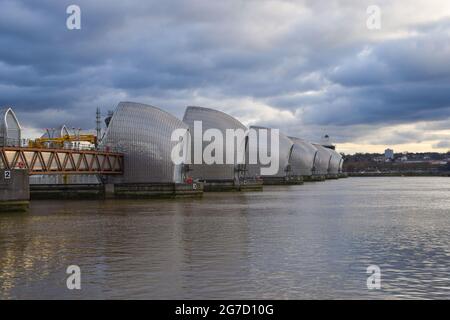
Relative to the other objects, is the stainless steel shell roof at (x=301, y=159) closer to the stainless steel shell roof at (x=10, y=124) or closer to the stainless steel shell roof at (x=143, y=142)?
the stainless steel shell roof at (x=10, y=124)

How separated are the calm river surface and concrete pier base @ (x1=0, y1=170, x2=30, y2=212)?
739cm

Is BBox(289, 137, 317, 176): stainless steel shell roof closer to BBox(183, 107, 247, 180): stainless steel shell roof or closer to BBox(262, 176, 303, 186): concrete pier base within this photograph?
BBox(262, 176, 303, 186): concrete pier base

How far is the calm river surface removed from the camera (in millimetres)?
16844

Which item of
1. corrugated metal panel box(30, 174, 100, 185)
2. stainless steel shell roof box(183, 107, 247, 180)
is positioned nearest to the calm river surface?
corrugated metal panel box(30, 174, 100, 185)

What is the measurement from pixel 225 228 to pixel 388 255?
1240 centimetres

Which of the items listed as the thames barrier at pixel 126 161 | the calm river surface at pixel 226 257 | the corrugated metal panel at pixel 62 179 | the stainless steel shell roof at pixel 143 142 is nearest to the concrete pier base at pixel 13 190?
the thames barrier at pixel 126 161

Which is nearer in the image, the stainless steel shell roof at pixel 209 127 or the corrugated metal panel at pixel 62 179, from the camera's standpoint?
the corrugated metal panel at pixel 62 179

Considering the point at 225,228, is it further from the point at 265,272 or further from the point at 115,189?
the point at 115,189

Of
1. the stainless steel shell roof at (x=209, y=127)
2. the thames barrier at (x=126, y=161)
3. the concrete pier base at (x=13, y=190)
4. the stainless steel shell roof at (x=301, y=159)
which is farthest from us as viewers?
the stainless steel shell roof at (x=301, y=159)

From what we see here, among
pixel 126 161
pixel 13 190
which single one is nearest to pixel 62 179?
pixel 126 161

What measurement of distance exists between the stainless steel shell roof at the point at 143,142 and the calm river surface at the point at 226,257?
36.6 m

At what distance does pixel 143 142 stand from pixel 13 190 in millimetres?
31549

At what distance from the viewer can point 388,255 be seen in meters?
23.1

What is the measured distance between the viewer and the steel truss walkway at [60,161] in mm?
53906
